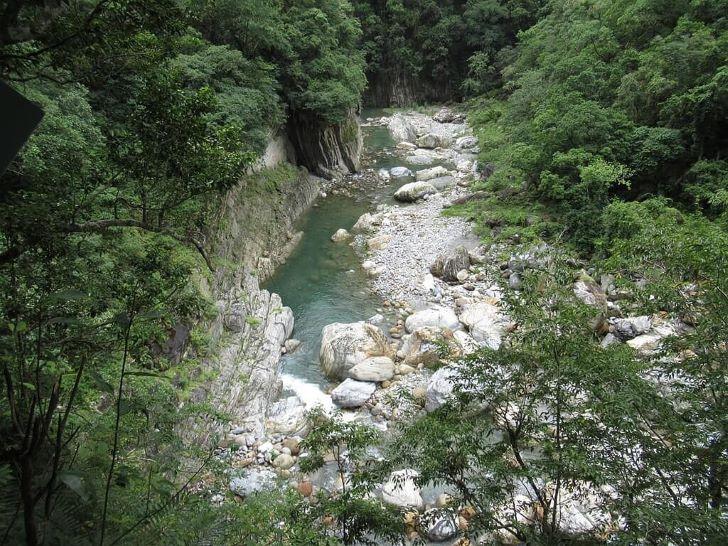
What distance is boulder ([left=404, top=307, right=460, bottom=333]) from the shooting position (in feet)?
36.0

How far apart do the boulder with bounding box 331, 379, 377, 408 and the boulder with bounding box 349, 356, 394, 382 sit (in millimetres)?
149

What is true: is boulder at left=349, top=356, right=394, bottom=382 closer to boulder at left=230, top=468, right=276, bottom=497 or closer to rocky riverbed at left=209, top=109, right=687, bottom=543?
rocky riverbed at left=209, top=109, right=687, bottom=543

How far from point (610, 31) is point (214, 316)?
1751 cm

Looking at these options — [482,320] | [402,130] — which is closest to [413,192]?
[482,320]

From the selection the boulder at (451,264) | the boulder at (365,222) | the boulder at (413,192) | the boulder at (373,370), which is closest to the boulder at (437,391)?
the boulder at (373,370)

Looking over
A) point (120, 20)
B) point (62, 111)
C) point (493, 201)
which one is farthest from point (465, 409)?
point (493, 201)

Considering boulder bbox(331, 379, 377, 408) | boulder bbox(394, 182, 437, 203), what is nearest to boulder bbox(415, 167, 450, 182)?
boulder bbox(394, 182, 437, 203)

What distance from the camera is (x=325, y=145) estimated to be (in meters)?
20.3

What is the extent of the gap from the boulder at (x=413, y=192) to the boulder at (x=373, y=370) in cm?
1112

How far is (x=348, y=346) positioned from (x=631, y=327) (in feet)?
20.9

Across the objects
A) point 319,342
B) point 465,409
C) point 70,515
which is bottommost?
point 319,342

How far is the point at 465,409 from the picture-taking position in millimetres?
4602

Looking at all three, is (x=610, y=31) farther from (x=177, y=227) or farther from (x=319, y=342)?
(x=177, y=227)

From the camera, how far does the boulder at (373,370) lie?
30.8ft
